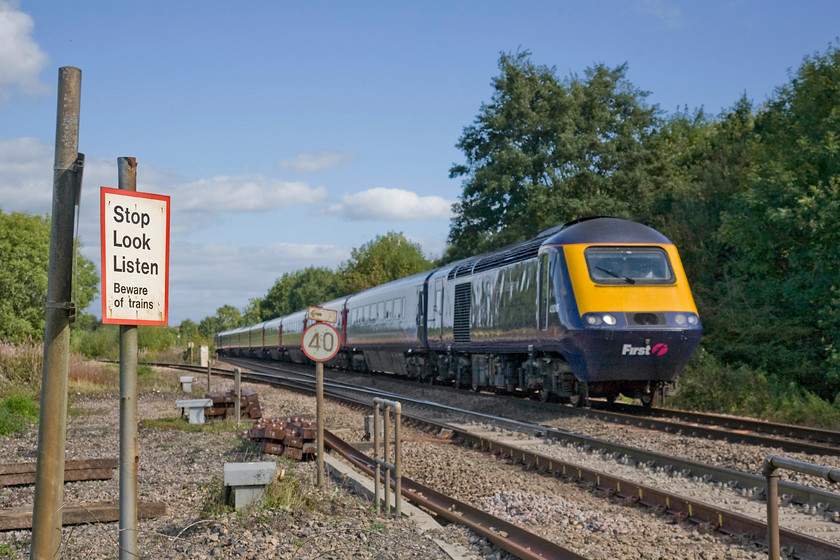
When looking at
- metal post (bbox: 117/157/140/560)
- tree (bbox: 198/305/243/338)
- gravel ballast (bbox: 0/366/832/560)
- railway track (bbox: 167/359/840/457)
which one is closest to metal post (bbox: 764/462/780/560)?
gravel ballast (bbox: 0/366/832/560)

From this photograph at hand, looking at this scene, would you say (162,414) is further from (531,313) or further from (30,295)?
(30,295)

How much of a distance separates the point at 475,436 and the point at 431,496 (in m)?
3.70

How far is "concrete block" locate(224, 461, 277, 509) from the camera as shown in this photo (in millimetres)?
7469

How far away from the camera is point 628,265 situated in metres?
15.0

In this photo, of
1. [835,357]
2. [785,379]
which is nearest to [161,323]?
[835,357]

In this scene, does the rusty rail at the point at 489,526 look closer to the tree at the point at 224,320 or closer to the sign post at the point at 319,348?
the sign post at the point at 319,348

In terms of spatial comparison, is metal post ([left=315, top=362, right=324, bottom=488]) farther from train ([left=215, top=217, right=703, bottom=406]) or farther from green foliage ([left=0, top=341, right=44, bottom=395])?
green foliage ([left=0, top=341, right=44, bottom=395])

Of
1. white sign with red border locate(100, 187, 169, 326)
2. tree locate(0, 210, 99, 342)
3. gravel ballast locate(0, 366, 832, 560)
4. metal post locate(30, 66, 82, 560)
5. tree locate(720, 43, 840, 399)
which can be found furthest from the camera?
A: tree locate(0, 210, 99, 342)

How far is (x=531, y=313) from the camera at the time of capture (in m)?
16.3

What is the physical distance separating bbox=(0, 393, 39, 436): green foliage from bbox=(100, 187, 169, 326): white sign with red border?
1083 centimetres

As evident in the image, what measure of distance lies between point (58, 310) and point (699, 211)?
30696 millimetres

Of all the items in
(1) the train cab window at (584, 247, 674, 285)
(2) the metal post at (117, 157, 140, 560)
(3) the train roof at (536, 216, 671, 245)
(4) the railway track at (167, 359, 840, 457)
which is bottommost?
(4) the railway track at (167, 359, 840, 457)

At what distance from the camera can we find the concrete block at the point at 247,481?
7.47m

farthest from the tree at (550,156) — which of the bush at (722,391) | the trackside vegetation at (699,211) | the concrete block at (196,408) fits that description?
the concrete block at (196,408)
